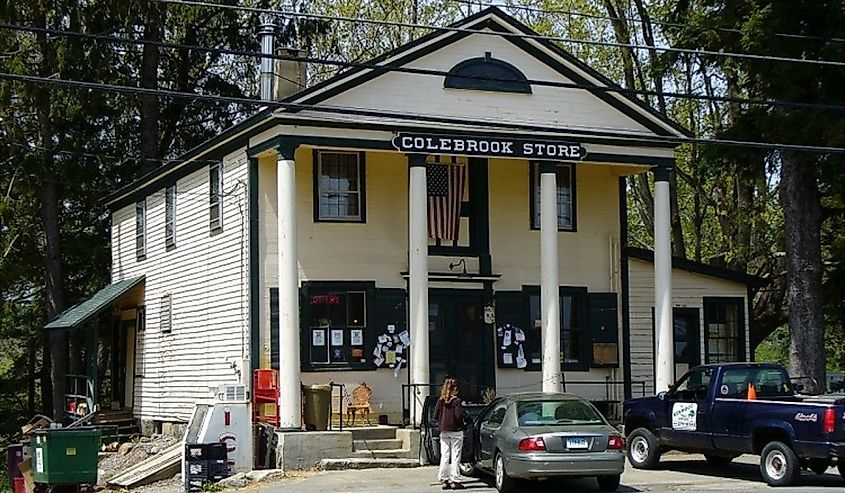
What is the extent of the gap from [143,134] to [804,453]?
28.5 metres

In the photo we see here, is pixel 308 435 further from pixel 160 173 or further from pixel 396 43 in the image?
pixel 396 43

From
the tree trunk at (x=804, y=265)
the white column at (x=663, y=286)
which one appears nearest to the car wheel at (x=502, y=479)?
the white column at (x=663, y=286)

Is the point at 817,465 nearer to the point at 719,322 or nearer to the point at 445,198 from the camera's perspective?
the point at 445,198

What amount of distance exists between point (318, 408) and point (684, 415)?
693 cm

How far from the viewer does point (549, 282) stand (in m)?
24.9

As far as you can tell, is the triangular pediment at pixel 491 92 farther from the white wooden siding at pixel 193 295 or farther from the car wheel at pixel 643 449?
the car wheel at pixel 643 449

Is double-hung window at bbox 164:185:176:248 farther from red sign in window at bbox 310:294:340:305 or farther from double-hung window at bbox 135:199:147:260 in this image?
red sign in window at bbox 310:294:340:305

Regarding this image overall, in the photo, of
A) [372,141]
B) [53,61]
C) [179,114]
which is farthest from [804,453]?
[179,114]

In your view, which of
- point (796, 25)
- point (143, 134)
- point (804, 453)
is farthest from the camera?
point (143, 134)

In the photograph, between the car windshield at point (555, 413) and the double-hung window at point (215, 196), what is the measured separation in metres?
10.3

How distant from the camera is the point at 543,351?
25.1 meters

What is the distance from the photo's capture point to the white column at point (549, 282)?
81.4 feet

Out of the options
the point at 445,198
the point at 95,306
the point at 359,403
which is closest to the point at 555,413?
the point at 359,403

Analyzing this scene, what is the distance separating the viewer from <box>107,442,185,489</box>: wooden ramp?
23.3m
